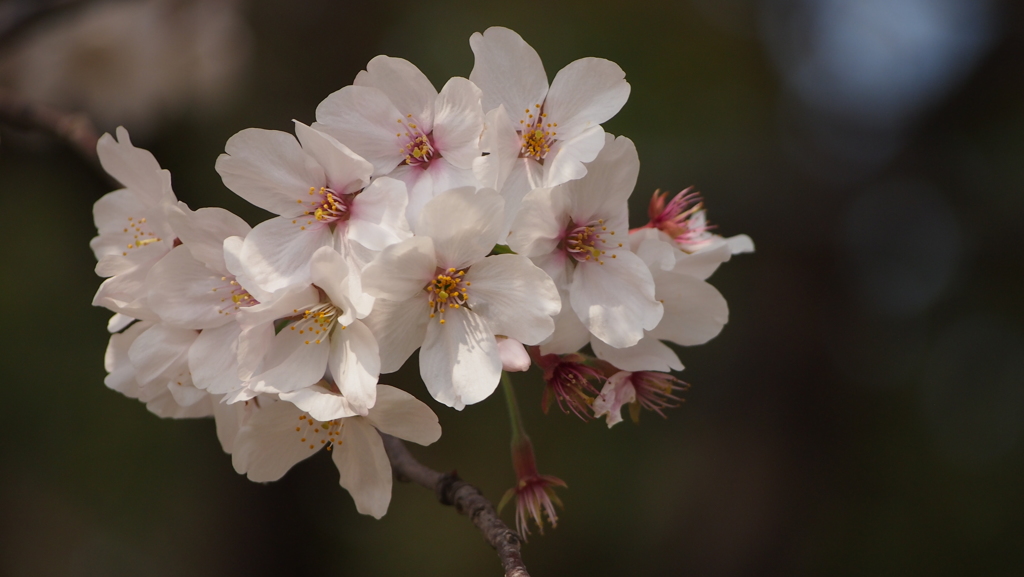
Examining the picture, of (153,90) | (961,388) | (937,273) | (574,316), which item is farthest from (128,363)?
(961,388)

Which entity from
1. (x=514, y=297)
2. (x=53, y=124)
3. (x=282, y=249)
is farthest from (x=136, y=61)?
(x=514, y=297)

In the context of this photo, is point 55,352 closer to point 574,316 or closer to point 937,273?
point 574,316

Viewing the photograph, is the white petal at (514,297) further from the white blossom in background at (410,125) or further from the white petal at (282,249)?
the white petal at (282,249)

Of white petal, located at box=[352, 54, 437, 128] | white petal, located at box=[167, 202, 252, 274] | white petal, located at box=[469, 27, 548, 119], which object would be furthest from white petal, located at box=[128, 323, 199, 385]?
white petal, located at box=[469, 27, 548, 119]

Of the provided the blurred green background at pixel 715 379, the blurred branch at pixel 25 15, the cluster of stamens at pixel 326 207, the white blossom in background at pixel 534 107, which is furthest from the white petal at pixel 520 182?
the blurred green background at pixel 715 379

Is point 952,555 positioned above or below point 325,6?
below

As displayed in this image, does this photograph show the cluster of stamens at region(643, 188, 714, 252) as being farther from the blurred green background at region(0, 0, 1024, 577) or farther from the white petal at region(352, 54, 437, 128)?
the blurred green background at region(0, 0, 1024, 577)

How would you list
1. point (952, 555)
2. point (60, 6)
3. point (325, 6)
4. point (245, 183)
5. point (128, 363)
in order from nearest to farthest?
point (245, 183) < point (128, 363) < point (60, 6) < point (952, 555) < point (325, 6)
